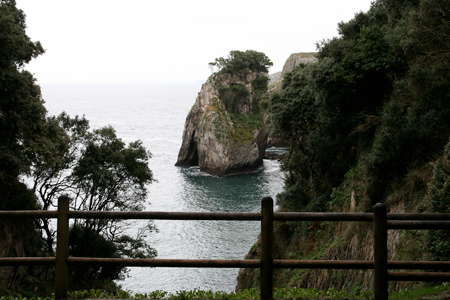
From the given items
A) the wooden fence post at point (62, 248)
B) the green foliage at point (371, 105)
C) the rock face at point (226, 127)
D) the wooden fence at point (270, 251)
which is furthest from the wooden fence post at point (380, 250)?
the rock face at point (226, 127)

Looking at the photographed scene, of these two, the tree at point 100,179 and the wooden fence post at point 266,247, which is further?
the tree at point 100,179

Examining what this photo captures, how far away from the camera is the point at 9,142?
26.4 metres

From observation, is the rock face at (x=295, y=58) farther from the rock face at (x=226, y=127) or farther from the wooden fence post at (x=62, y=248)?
the wooden fence post at (x=62, y=248)

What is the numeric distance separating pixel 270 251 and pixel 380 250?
51.5 inches

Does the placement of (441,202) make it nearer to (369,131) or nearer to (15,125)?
(369,131)

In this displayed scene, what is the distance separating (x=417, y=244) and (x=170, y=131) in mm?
145418

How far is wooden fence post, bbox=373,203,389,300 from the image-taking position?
6.60 m

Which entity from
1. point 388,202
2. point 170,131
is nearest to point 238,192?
point 388,202

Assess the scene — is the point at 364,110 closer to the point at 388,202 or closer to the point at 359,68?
the point at 359,68

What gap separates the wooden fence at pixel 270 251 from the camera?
666cm

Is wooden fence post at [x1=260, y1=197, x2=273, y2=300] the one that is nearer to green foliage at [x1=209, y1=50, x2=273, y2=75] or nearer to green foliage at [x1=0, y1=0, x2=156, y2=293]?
green foliage at [x1=0, y1=0, x2=156, y2=293]

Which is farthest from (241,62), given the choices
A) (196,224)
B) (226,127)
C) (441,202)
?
(441,202)

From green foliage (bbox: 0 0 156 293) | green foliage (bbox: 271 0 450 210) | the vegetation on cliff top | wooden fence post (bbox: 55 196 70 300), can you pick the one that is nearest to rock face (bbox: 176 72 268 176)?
green foliage (bbox: 0 0 156 293)

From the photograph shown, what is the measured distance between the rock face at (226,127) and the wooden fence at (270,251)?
89564mm
